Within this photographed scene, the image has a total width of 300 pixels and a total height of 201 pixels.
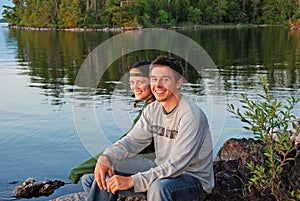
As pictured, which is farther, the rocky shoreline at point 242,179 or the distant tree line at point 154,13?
the distant tree line at point 154,13

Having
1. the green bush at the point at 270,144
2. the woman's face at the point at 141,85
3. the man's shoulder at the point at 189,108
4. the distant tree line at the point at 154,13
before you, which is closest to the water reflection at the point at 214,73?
the woman's face at the point at 141,85

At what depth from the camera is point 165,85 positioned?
284 cm

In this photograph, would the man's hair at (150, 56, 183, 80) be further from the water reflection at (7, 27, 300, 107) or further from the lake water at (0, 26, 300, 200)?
the water reflection at (7, 27, 300, 107)

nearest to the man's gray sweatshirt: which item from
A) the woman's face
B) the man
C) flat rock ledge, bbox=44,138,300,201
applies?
the man

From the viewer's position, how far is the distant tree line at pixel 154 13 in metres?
59.8

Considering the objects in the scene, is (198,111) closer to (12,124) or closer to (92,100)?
(12,124)

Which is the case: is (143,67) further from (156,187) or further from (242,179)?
(242,179)

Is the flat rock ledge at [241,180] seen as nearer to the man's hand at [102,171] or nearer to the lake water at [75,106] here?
the man's hand at [102,171]

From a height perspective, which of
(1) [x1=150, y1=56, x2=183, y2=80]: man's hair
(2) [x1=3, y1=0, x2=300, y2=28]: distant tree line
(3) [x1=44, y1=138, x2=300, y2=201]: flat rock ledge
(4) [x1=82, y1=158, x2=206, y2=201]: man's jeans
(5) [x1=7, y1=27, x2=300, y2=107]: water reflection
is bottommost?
(5) [x1=7, y1=27, x2=300, y2=107]: water reflection

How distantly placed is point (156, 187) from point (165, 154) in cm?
35

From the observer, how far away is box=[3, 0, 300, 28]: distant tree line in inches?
2355

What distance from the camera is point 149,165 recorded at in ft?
9.86

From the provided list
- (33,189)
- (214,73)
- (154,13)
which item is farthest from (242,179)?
(154,13)

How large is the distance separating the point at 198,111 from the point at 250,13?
71.0 meters
